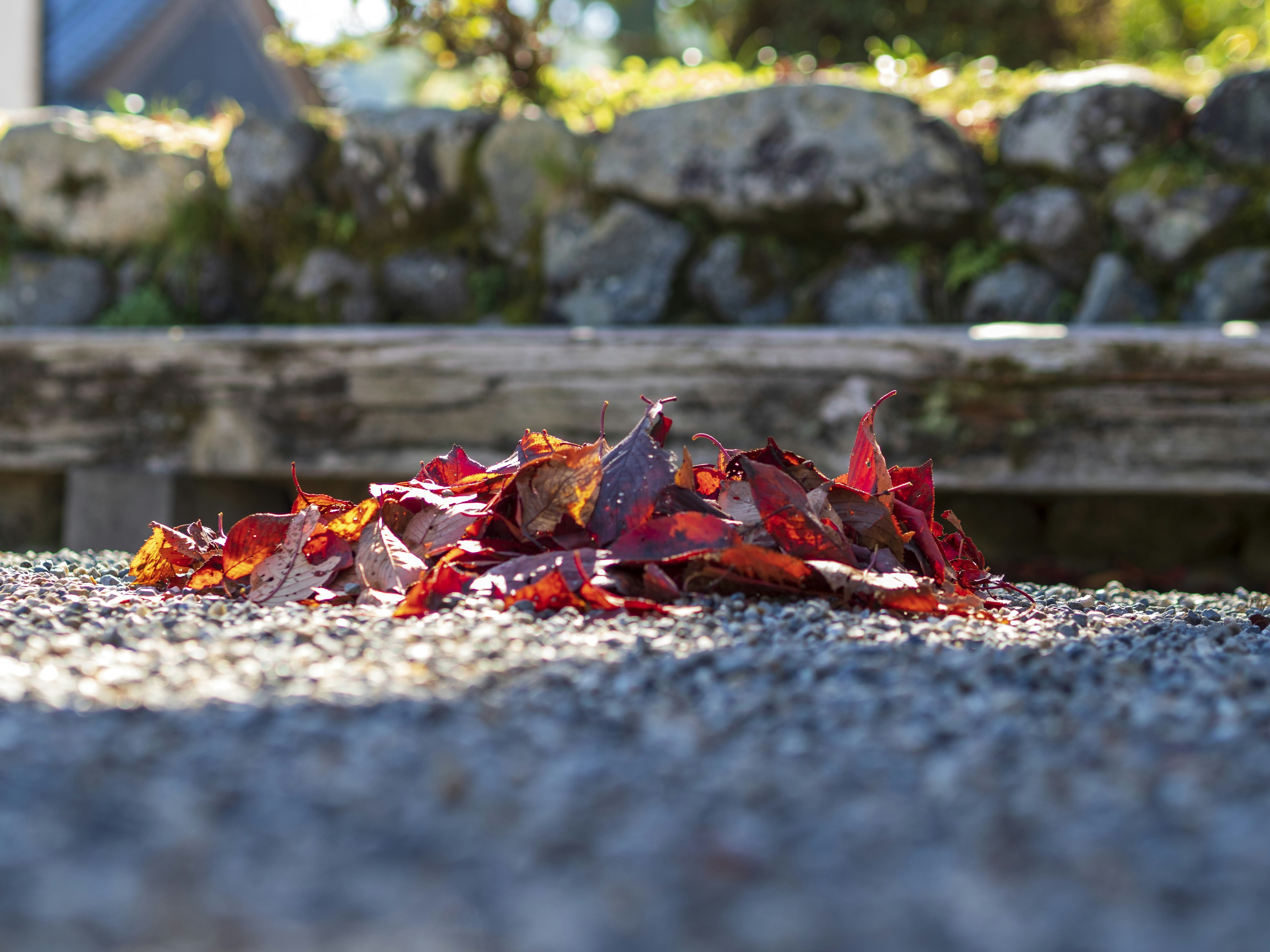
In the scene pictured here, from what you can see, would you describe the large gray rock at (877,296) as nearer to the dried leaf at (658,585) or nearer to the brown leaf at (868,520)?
the brown leaf at (868,520)

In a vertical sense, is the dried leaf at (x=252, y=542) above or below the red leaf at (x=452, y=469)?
below

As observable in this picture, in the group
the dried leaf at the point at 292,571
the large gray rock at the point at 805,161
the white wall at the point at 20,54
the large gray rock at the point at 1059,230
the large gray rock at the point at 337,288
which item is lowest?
the dried leaf at the point at 292,571

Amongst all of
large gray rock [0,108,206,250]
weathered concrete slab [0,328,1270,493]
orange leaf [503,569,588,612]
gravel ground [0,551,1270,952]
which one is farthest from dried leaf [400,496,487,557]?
large gray rock [0,108,206,250]

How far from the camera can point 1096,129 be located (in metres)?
3.55

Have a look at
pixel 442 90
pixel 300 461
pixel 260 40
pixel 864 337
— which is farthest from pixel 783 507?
pixel 260 40

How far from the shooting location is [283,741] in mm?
838

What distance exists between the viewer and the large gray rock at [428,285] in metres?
4.00

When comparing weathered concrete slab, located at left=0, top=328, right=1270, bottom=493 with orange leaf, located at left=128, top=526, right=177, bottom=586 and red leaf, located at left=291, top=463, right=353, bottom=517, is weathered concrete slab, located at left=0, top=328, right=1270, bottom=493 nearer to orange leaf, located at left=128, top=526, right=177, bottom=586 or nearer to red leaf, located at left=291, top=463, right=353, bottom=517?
red leaf, located at left=291, top=463, right=353, bottom=517

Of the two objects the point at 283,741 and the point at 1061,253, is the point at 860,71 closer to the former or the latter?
the point at 1061,253

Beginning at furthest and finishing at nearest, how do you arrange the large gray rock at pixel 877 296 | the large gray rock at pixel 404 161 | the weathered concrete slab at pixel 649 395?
1. the large gray rock at pixel 404 161
2. the large gray rock at pixel 877 296
3. the weathered concrete slab at pixel 649 395

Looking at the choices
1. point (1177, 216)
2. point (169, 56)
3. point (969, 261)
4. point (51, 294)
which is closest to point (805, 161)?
point (969, 261)

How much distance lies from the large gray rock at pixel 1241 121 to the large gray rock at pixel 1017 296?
694mm

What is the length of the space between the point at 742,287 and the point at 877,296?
50 cm

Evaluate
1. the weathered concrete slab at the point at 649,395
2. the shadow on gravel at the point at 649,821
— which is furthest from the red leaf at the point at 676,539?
the weathered concrete slab at the point at 649,395
